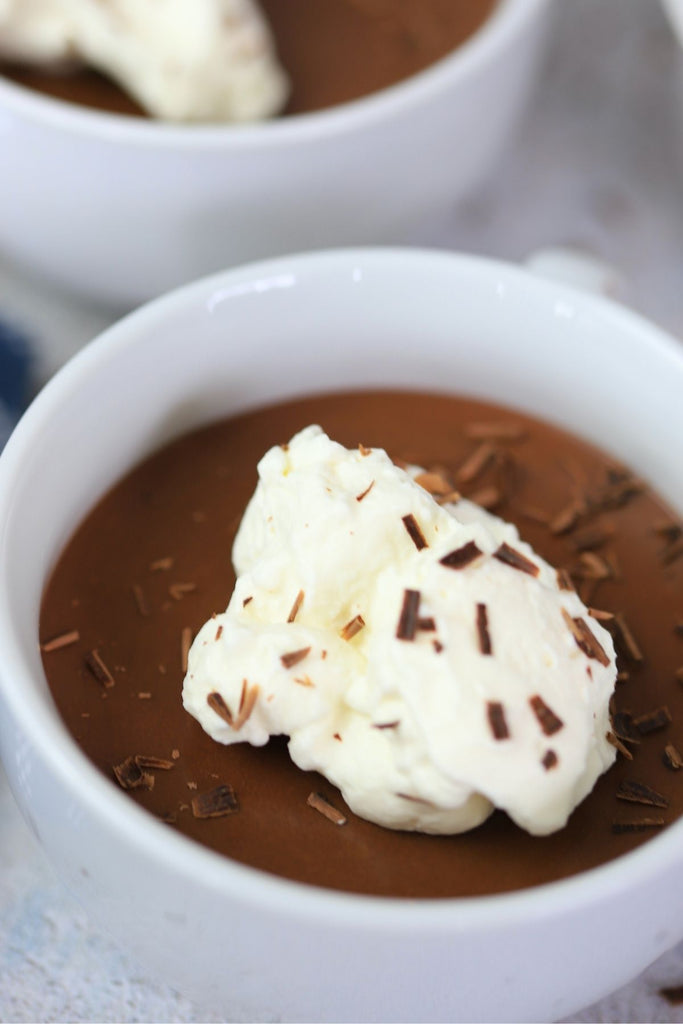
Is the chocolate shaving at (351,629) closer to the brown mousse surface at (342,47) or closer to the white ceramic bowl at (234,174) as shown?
the white ceramic bowl at (234,174)

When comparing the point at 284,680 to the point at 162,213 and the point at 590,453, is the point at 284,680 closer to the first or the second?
the point at 590,453

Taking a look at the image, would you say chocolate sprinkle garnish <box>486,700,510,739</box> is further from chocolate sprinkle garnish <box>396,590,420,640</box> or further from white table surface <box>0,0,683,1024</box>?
white table surface <box>0,0,683,1024</box>

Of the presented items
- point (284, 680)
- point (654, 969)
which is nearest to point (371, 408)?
point (284, 680)

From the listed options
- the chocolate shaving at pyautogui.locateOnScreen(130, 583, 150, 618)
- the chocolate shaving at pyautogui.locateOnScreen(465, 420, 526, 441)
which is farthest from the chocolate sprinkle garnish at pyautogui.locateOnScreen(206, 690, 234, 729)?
the chocolate shaving at pyautogui.locateOnScreen(465, 420, 526, 441)

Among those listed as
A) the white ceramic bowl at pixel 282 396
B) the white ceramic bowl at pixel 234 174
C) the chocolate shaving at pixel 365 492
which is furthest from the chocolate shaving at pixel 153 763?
the white ceramic bowl at pixel 234 174

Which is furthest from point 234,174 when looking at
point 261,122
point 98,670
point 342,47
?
point 98,670

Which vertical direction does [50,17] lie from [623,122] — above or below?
above

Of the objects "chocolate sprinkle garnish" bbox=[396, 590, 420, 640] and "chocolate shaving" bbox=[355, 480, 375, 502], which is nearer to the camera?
"chocolate sprinkle garnish" bbox=[396, 590, 420, 640]
